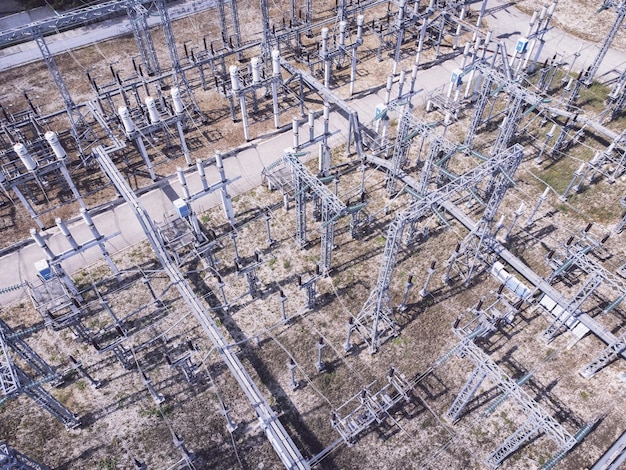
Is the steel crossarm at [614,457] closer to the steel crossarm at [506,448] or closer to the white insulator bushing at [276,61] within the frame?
the steel crossarm at [506,448]

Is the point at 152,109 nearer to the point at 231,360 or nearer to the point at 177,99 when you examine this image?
the point at 177,99

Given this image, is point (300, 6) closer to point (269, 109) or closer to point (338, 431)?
point (269, 109)

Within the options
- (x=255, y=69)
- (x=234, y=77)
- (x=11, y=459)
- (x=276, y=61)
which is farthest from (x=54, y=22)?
(x=11, y=459)

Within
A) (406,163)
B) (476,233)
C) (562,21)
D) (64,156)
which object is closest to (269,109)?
(406,163)

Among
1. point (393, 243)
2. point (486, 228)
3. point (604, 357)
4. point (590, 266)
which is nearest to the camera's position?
point (393, 243)

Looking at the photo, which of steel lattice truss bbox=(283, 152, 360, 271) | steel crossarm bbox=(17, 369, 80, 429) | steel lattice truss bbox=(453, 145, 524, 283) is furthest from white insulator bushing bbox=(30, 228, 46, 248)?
steel lattice truss bbox=(453, 145, 524, 283)
